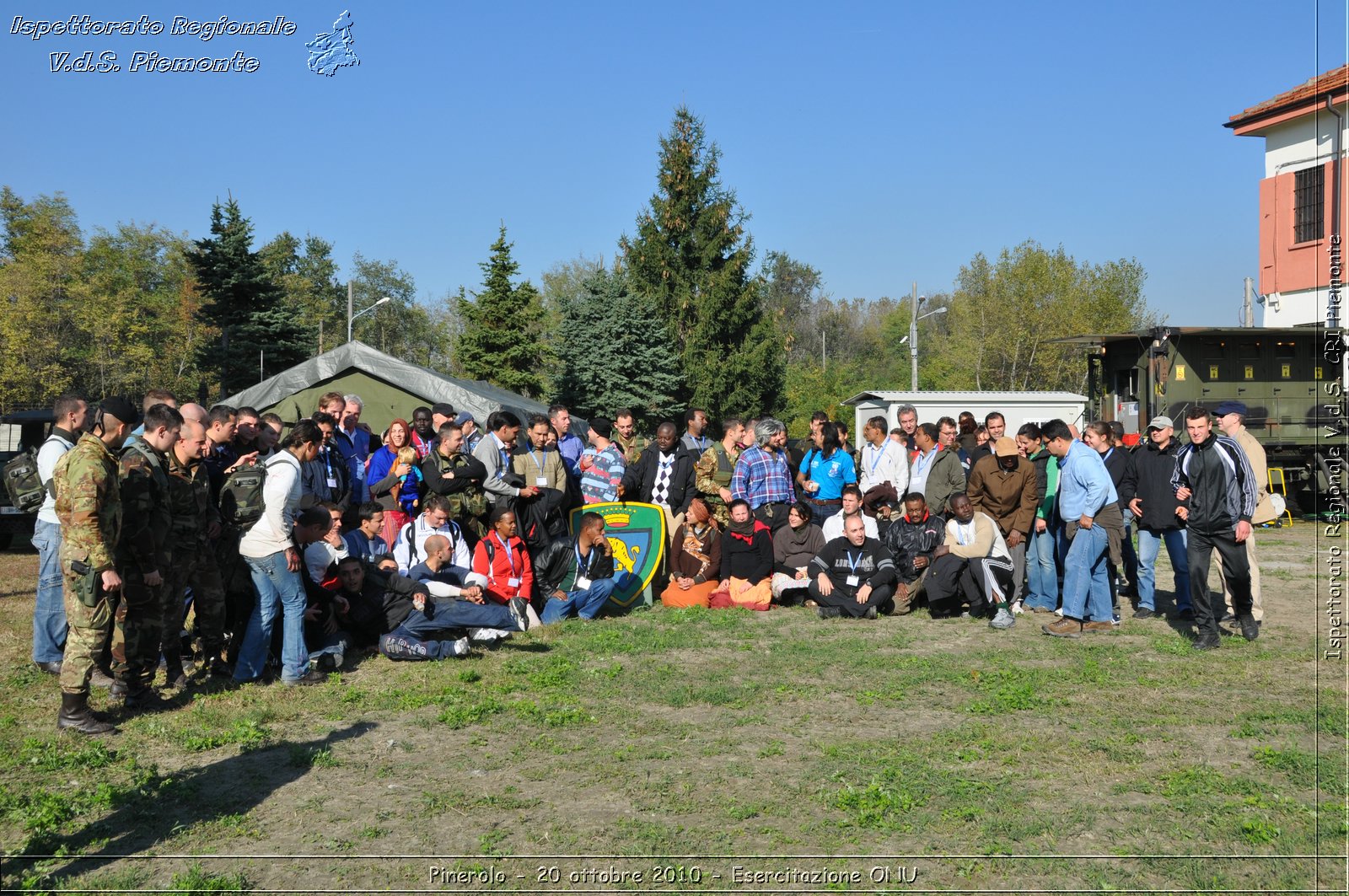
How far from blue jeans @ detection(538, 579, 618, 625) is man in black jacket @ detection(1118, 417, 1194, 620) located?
17.3ft

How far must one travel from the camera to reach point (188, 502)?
22.4 feet

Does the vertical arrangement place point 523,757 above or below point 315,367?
below

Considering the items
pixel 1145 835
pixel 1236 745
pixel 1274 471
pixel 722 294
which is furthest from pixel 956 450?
pixel 722 294

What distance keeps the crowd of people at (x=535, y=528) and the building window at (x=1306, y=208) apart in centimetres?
1670

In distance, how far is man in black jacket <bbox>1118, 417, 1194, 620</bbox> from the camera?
31.4 ft

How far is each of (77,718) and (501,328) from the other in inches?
1308

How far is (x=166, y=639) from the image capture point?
→ 7.09m

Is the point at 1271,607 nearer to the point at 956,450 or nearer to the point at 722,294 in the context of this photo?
the point at 956,450

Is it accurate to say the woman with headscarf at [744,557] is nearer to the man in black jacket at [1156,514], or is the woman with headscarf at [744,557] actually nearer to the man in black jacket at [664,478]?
the man in black jacket at [664,478]

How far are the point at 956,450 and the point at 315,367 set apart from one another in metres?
13.1

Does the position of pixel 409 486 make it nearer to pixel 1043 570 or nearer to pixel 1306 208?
pixel 1043 570

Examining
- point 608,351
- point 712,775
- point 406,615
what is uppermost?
point 608,351

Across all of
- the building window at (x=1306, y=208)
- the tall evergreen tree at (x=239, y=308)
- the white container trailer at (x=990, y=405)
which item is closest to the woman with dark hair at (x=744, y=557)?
the white container trailer at (x=990, y=405)

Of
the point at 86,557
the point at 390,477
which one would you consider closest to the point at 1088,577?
the point at 390,477
